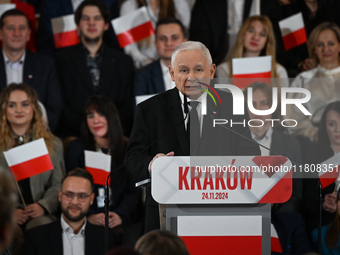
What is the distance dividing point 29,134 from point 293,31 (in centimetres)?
270

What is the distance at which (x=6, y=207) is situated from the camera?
4.58 feet

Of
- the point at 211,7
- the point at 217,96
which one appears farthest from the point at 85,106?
the point at 217,96

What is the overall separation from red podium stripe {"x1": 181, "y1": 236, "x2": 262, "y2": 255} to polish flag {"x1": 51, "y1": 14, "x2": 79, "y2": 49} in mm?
3513

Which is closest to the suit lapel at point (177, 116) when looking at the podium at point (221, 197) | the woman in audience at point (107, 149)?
the podium at point (221, 197)

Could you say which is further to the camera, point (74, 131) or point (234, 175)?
point (74, 131)

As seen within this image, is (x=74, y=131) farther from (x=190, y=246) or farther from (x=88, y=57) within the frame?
(x=190, y=246)

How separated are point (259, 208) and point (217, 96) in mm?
564

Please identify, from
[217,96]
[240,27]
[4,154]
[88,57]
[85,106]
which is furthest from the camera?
[240,27]

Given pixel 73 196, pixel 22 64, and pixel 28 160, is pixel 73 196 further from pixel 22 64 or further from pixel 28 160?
pixel 22 64

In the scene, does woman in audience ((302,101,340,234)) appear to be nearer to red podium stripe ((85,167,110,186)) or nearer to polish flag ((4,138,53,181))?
red podium stripe ((85,167,110,186))

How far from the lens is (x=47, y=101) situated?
4930mm

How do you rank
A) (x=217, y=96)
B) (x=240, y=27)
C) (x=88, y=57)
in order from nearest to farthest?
(x=217, y=96) → (x=88, y=57) → (x=240, y=27)

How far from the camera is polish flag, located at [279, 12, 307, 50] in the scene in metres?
5.32

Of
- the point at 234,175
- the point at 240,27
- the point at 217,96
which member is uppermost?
the point at 240,27
